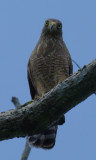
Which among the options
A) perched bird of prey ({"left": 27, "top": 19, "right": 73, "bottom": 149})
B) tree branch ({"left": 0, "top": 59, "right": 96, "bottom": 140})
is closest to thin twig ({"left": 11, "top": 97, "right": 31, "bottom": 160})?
tree branch ({"left": 0, "top": 59, "right": 96, "bottom": 140})

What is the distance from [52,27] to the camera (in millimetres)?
6965

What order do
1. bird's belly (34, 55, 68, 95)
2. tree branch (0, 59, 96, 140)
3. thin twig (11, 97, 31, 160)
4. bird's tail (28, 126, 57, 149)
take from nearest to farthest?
tree branch (0, 59, 96, 140)
thin twig (11, 97, 31, 160)
bird's tail (28, 126, 57, 149)
bird's belly (34, 55, 68, 95)

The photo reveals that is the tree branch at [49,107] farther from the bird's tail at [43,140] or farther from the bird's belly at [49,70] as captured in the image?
the bird's belly at [49,70]

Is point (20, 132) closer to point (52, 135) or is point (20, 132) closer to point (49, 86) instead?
point (52, 135)

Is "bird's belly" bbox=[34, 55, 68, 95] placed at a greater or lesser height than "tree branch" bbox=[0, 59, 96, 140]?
greater

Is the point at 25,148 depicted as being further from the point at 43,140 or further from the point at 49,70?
the point at 49,70

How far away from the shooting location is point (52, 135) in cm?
606

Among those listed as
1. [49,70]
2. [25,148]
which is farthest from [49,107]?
[49,70]

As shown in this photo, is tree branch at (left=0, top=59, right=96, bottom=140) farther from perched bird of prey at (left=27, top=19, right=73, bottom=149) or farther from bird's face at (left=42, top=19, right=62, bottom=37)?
bird's face at (left=42, top=19, right=62, bottom=37)

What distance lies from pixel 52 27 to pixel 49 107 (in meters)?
3.16

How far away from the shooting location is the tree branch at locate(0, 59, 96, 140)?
3.89 meters

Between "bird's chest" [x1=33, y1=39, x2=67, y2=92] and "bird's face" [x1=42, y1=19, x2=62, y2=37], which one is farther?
"bird's face" [x1=42, y1=19, x2=62, y2=37]

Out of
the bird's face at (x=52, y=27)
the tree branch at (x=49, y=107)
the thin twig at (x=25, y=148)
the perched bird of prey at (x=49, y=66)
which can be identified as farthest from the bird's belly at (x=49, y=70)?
the tree branch at (x=49, y=107)

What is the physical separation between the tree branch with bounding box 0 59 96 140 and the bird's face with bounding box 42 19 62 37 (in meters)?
3.01
